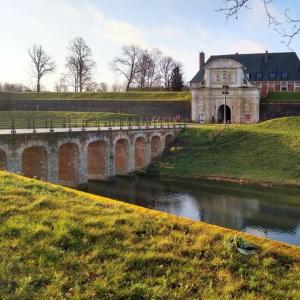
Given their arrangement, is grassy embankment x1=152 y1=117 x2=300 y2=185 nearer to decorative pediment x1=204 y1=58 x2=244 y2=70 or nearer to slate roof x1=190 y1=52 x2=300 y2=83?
decorative pediment x1=204 y1=58 x2=244 y2=70

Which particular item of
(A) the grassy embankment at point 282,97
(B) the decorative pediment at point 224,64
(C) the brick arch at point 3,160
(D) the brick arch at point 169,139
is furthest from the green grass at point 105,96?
(C) the brick arch at point 3,160

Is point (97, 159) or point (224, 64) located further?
point (224, 64)

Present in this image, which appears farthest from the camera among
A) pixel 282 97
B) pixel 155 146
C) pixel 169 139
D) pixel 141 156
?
pixel 282 97

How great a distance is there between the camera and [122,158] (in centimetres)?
3203

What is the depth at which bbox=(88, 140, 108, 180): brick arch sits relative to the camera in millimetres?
28844

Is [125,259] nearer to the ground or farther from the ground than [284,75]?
nearer to the ground

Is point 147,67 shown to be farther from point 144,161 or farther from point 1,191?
point 1,191

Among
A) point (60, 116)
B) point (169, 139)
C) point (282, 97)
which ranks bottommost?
point (169, 139)

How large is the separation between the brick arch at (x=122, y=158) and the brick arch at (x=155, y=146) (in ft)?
17.9

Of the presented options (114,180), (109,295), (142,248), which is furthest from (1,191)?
(114,180)

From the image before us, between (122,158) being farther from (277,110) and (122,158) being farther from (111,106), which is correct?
(111,106)

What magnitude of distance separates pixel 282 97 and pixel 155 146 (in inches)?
851

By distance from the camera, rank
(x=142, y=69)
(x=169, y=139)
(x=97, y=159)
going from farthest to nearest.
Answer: (x=142, y=69), (x=169, y=139), (x=97, y=159)

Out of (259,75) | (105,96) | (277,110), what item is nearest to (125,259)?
(277,110)
